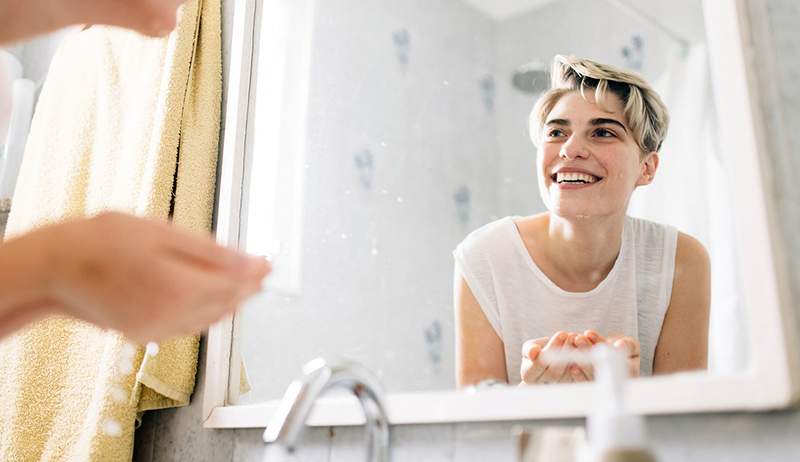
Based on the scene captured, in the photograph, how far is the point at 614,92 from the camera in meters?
0.79

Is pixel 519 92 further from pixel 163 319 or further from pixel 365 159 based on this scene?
pixel 163 319

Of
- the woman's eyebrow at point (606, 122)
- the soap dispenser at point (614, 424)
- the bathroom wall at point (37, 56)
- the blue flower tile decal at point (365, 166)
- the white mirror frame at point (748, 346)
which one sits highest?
the bathroom wall at point (37, 56)

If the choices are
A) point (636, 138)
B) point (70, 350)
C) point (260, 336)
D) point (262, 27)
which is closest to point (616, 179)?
point (636, 138)

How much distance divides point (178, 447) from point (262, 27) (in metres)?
0.68

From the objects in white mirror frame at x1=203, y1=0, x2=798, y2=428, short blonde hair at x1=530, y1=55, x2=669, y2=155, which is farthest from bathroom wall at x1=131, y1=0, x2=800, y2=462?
short blonde hair at x1=530, y1=55, x2=669, y2=155

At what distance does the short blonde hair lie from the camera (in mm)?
757

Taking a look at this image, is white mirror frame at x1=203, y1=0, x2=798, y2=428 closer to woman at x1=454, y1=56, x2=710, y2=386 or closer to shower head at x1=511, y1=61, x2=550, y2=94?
woman at x1=454, y1=56, x2=710, y2=386

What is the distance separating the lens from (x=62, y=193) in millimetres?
1217

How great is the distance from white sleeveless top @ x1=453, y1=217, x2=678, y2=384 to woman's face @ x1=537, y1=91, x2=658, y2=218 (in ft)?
0.14

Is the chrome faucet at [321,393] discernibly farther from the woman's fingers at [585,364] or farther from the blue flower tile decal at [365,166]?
the blue flower tile decal at [365,166]

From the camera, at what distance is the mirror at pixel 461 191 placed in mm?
714

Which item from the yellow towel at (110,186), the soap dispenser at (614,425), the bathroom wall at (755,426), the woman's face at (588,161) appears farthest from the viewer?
the yellow towel at (110,186)

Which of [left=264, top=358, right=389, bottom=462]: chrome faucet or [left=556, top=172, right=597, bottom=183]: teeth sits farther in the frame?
[left=556, top=172, right=597, bottom=183]: teeth

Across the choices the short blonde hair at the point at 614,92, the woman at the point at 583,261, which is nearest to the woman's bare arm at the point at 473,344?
the woman at the point at 583,261
